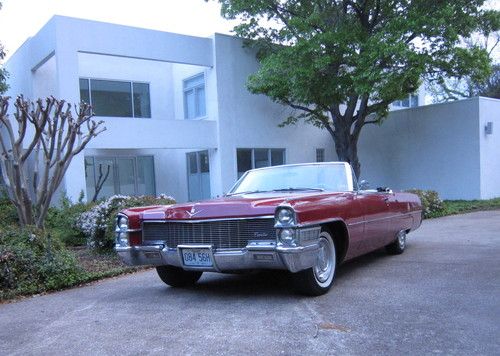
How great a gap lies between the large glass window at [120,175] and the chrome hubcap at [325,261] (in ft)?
39.1

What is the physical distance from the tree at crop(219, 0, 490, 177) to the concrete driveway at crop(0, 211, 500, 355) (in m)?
8.81

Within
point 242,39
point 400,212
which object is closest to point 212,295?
point 400,212

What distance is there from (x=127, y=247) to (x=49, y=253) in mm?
1905

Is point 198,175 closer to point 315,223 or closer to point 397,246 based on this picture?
point 397,246

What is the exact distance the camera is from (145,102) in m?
18.5

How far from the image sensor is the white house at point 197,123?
16.0 m

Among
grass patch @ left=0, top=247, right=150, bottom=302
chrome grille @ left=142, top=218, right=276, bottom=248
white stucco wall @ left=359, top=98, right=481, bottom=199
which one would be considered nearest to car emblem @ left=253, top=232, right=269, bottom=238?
chrome grille @ left=142, top=218, right=276, bottom=248

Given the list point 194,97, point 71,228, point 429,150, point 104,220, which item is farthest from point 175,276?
point 429,150

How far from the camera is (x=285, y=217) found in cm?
491

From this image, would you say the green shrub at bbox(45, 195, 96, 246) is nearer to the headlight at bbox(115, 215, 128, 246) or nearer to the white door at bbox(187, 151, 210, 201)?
the headlight at bbox(115, 215, 128, 246)

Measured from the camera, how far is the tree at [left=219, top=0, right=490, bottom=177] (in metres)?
14.8

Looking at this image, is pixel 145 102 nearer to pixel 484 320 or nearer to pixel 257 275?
pixel 257 275

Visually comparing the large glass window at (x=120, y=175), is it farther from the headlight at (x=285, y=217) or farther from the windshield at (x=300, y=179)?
the headlight at (x=285, y=217)

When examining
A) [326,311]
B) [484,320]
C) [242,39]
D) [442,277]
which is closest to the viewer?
[484,320]
